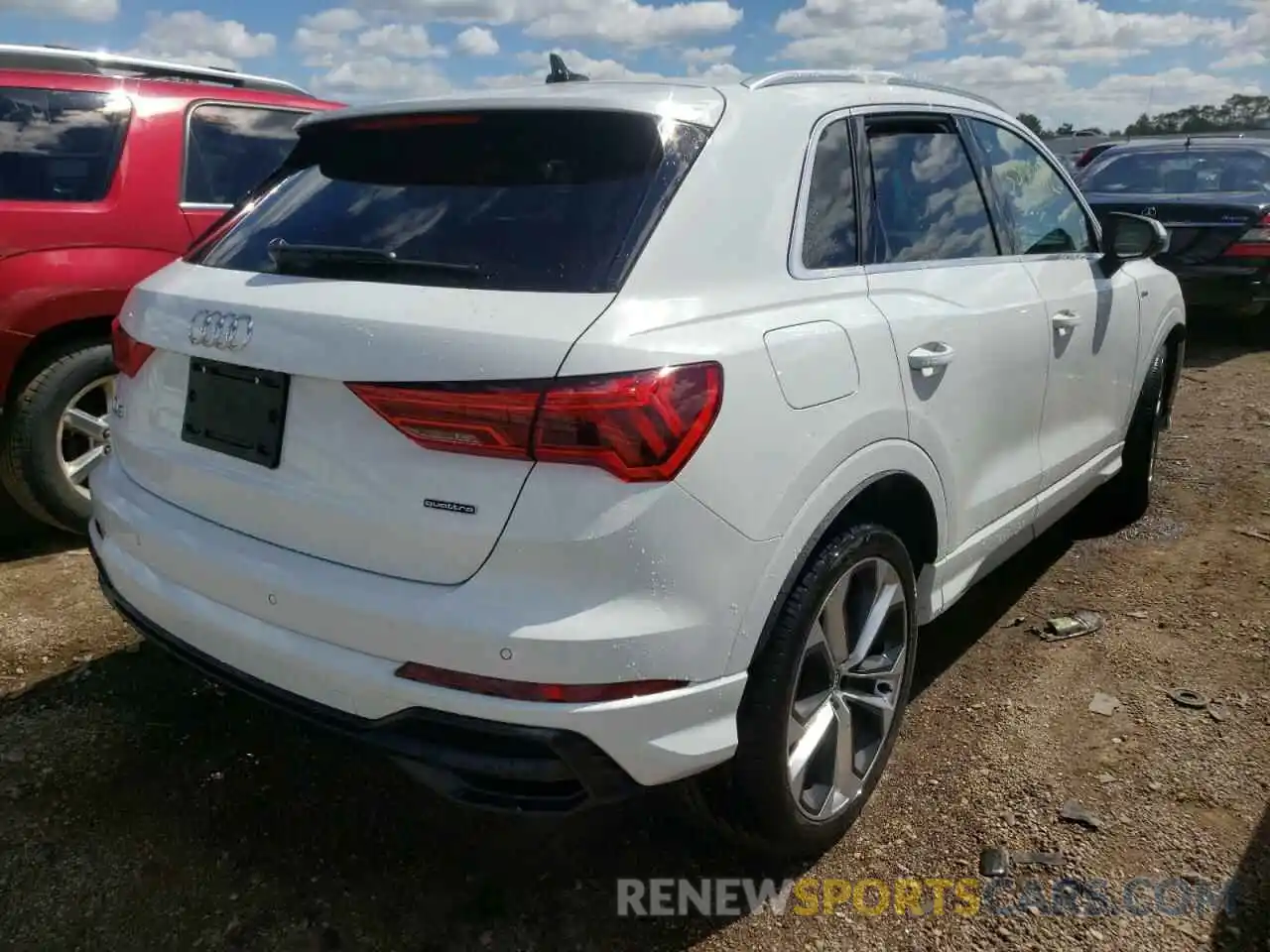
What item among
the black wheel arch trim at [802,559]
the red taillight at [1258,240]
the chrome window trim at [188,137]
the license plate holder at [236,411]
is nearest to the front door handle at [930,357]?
the black wheel arch trim at [802,559]

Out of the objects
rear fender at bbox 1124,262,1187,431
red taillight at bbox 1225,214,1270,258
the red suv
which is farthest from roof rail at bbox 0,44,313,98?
red taillight at bbox 1225,214,1270,258

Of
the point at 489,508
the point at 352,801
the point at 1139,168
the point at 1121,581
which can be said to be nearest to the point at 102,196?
the point at 352,801

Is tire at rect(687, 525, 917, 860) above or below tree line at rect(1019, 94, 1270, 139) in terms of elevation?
below

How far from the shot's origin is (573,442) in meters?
1.80

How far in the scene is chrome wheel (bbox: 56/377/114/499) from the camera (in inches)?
159

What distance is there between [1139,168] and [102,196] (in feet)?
27.3

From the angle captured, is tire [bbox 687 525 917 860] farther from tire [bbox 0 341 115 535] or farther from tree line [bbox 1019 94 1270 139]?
tree line [bbox 1019 94 1270 139]

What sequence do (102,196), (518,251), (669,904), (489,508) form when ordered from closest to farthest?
(489,508) → (518,251) → (669,904) → (102,196)

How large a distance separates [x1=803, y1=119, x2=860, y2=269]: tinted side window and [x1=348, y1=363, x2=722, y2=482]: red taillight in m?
0.67

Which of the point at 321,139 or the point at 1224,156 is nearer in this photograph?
the point at 321,139

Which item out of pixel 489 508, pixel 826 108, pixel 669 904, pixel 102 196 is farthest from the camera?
pixel 102 196

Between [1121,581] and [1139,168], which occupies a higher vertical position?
[1139,168]

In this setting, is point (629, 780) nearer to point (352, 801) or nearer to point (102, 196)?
point (352, 801)

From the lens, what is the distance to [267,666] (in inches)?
81.7
